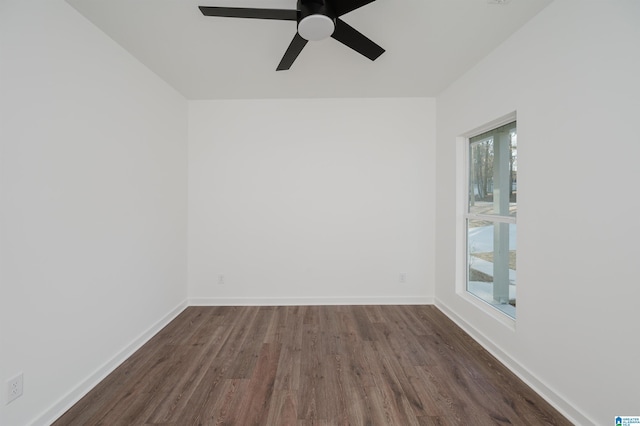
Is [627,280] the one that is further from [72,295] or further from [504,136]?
[72,295]

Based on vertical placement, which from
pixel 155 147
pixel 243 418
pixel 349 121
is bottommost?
pixel 243 418

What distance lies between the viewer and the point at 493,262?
2336 millimetres

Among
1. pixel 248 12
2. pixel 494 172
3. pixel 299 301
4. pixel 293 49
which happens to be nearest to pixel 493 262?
pixel 494 172

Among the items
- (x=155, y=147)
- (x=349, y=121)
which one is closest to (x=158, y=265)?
(x=155, y=147)

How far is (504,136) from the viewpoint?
219cm

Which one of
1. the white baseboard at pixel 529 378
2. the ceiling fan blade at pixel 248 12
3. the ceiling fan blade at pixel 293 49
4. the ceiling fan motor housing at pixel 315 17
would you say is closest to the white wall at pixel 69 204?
the ceiling fan blade at pixel 248 12

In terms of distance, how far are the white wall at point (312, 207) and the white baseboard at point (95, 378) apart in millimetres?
769

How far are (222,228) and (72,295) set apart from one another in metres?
1.63

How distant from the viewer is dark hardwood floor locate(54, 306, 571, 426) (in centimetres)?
150

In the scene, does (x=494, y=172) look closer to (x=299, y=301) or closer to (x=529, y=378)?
(x=529, y=378)

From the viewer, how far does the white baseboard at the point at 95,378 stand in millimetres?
1475

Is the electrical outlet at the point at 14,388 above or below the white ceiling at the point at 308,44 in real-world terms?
below

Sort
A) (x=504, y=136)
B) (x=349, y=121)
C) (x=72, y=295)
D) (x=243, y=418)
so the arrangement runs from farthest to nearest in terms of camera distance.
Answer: (x=349, y=121) < (x=504, y=136) < (x=72, y=295) < (x=243, y=418)

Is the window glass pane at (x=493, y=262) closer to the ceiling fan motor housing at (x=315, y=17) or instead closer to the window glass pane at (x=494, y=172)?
the window glass pane at (x=494, y=172)
